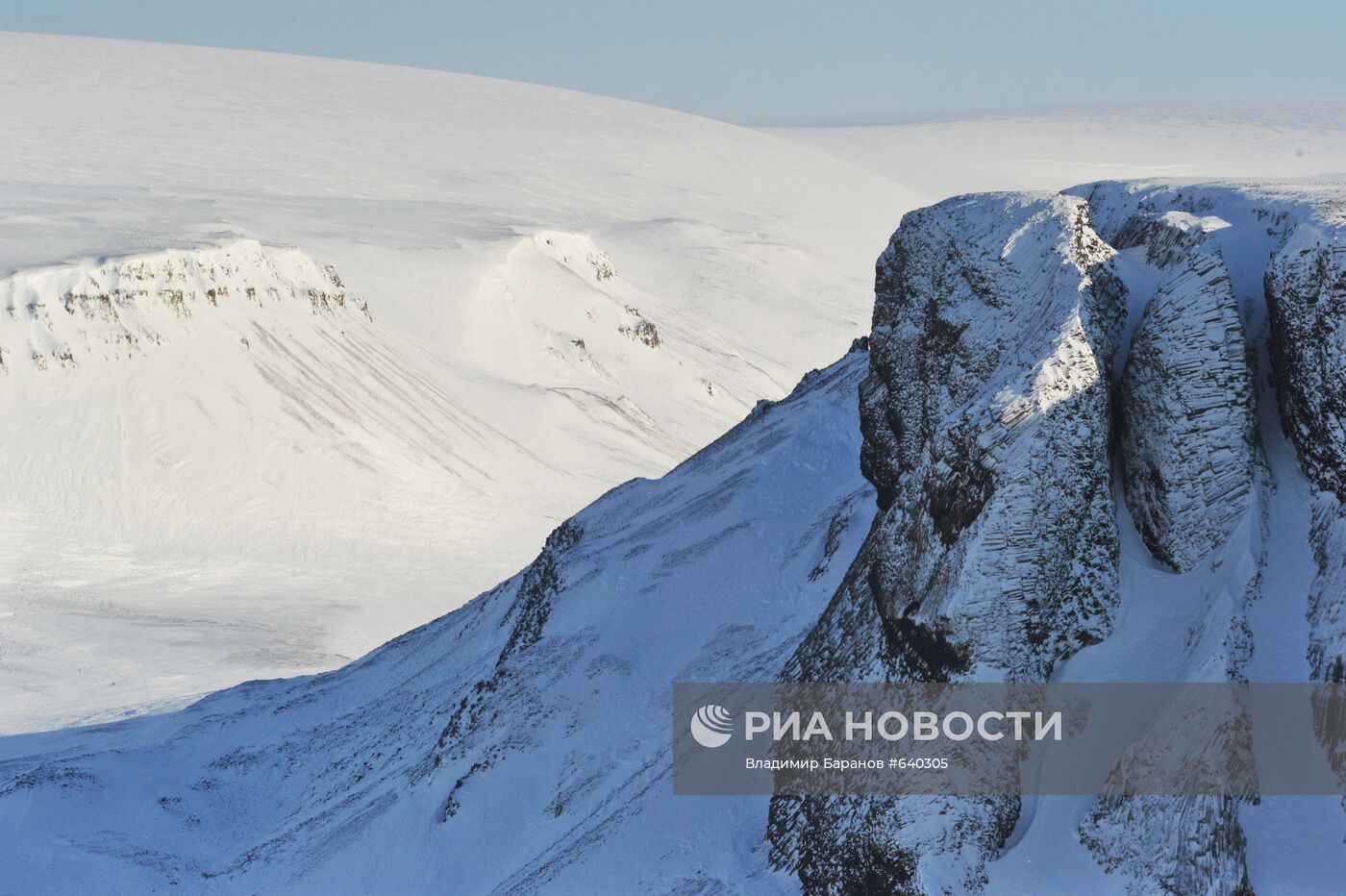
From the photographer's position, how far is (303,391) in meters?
65.8

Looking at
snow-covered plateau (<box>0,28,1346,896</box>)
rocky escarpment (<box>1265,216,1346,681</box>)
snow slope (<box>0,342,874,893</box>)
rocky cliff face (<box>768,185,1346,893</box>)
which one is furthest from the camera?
snow slope (<box>0,342,874,893</box>)

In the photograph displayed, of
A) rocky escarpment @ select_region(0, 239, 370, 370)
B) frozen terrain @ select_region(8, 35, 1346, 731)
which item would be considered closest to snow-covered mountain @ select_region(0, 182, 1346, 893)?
frozen terrain @ select_region(8, 35, 1346, 731)

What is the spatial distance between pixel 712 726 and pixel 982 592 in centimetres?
664

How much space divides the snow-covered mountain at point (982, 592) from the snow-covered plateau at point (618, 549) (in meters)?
0.05

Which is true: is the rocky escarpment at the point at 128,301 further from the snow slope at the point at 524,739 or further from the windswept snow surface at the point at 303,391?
the snow slope at the point at 524,739

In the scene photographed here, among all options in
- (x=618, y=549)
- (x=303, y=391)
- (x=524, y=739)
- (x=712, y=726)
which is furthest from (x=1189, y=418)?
(x=303, y=391)

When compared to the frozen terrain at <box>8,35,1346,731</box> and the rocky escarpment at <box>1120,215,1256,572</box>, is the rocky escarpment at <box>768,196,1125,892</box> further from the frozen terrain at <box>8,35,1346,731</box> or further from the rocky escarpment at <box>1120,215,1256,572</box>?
the frozen terrain at <box>8,35,1346,731</box>

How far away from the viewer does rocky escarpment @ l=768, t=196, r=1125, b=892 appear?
13.7 meters

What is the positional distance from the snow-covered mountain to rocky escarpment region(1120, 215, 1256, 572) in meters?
0.03

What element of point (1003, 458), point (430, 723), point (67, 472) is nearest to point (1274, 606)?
point (1003, 458)

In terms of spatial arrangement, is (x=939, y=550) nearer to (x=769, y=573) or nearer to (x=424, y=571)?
(x=769, y=573)

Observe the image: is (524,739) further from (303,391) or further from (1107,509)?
(303,391)

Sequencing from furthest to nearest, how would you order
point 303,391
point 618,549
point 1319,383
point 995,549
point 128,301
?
point 303,391 → point 128,301 → point 618,549 → point 995,549 → point 1319,383

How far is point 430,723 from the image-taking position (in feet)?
94.0
